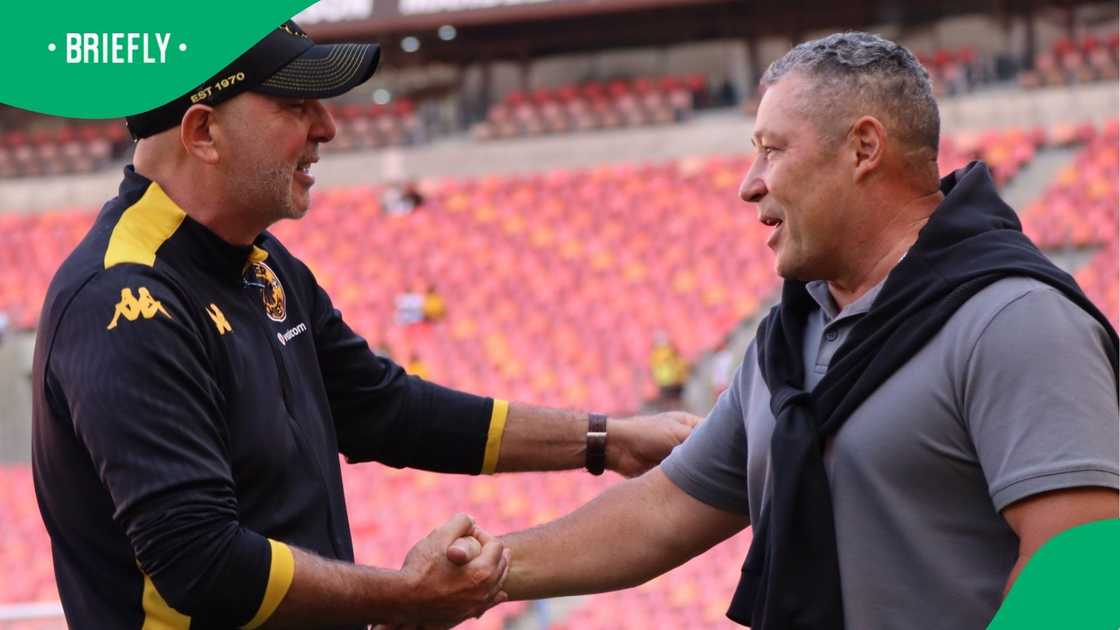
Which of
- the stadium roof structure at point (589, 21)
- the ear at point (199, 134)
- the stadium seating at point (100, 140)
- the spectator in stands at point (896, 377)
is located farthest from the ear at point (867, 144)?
the stadium seating at point (100, 140)

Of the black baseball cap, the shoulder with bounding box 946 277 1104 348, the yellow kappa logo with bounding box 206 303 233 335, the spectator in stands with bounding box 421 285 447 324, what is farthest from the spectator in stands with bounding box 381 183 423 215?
the shoulder with bounding box 946 277 1104 348

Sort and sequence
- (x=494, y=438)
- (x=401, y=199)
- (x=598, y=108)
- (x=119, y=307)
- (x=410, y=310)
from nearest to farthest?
(x=119, y=307) < (x=494, y=438) < (x=410, y=310) < (x=401, y=199) < (x=598, y=108)

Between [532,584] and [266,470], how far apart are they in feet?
2.30

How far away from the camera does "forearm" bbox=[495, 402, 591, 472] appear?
3.47 m

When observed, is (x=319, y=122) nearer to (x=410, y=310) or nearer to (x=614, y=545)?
(x=614, y=545)

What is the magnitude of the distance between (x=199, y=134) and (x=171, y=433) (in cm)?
62

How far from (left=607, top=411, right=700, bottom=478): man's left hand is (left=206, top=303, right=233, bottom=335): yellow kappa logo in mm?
1138

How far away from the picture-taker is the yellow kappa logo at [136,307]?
8.27 ft

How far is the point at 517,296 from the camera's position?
14.4 m

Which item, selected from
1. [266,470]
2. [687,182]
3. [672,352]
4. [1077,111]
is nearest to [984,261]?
[266,470]

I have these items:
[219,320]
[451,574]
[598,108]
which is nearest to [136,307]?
[219,320]

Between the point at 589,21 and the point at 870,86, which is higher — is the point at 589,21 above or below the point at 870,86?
below

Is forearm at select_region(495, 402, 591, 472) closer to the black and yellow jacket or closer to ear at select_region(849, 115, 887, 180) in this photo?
the black and yellow jacket

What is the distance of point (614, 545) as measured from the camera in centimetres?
312
